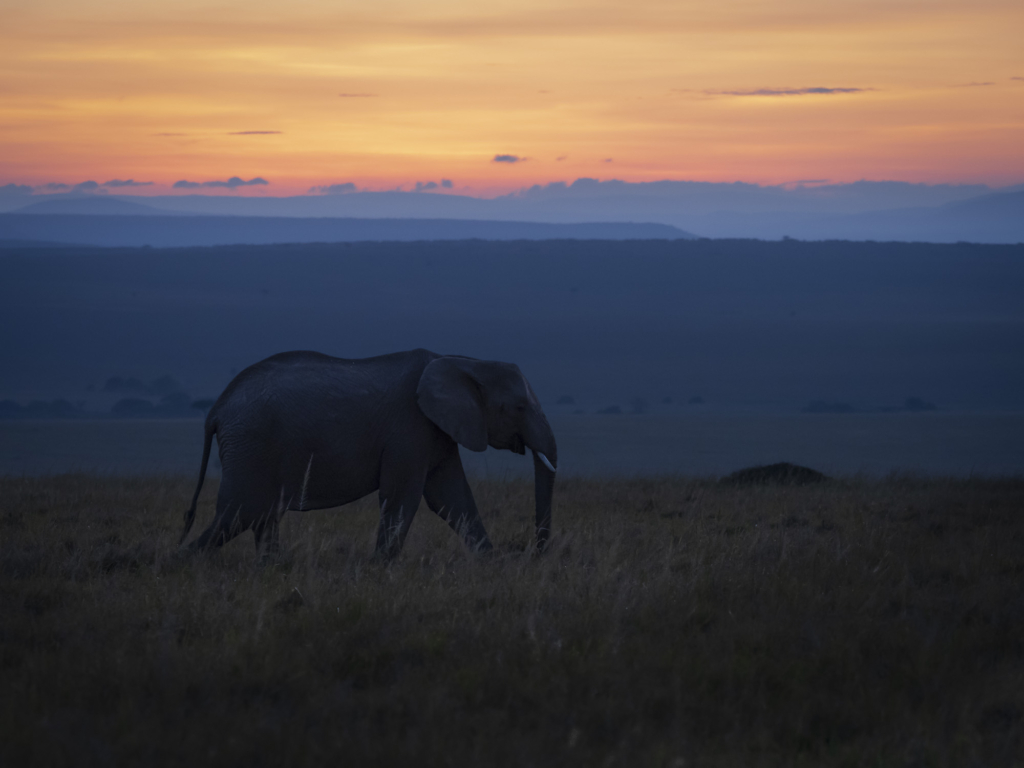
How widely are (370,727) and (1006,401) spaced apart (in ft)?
217

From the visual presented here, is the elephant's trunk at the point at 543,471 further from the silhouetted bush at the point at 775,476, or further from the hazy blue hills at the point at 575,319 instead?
the hazy blue hills at the point at 575,319

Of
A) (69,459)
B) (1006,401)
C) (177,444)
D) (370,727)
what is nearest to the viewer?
(370,727)

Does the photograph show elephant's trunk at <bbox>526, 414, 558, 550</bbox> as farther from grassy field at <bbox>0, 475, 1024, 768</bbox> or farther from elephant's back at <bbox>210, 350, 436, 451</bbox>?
elephant's back at <bbox>210, 350, 436, 451</bbox>

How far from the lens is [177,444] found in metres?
41.6

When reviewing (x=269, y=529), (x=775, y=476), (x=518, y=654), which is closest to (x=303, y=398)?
(x=269, y=529)

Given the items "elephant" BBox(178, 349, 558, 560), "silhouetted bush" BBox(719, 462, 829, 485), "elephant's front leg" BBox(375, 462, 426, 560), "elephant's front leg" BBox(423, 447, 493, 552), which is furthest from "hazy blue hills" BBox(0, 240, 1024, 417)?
"elephant's front leg" BBox(375, 462, 426, 560)

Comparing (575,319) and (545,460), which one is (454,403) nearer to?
(545,460)

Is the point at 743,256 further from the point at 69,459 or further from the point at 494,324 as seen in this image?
the point at 69,459

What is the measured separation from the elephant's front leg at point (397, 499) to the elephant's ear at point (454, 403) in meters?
0.46

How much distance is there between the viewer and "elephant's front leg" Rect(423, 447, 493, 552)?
845cm

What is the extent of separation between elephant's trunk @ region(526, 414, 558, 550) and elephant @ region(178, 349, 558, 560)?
0.01 metres

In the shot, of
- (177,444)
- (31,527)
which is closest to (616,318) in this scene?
(177,444)

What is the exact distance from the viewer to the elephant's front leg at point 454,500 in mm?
8453

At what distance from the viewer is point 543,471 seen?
852cm
